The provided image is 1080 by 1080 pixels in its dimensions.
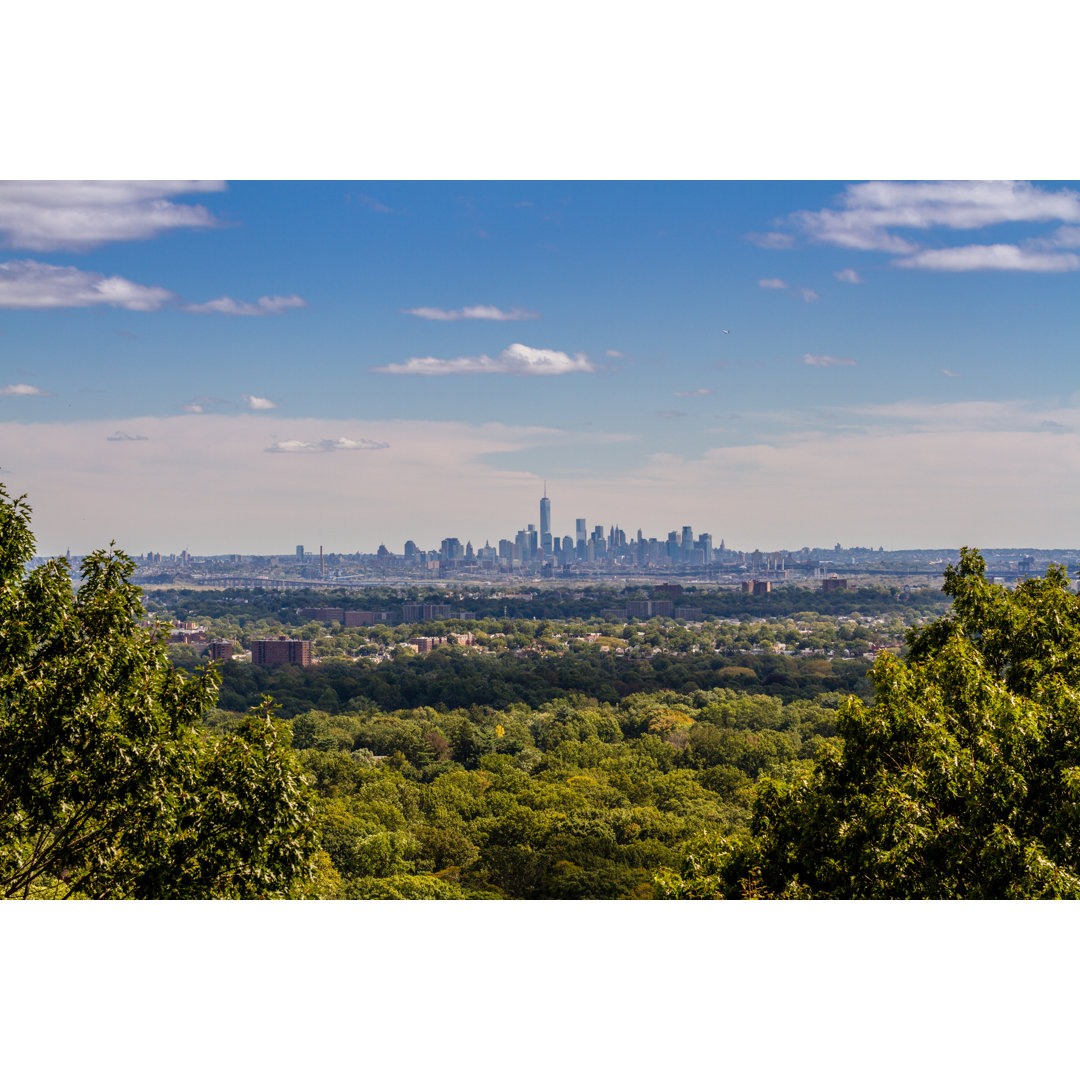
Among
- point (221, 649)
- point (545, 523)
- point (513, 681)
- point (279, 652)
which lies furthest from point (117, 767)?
point (279, 652)

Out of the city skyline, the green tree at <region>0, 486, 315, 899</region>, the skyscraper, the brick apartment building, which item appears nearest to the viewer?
the green tree at <region>0, 486, 315, 899</region>

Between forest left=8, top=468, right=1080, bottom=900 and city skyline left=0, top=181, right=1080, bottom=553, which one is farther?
city skyline left=0, top=181, right=1080, bottom=553

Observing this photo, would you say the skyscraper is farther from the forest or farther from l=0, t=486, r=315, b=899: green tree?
l=0, t=486, r=315, b=899: green tree

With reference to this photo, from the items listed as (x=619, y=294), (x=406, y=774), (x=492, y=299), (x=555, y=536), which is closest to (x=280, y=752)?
(x=619, y=294)

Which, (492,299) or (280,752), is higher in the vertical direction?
(492,299)

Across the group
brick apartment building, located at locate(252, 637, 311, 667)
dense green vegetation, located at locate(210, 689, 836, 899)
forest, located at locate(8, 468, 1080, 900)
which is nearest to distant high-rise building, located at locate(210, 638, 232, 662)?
brick apartment building, located at locate(252, 637, 311, 667)

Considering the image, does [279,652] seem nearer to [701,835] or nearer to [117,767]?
[701,835]

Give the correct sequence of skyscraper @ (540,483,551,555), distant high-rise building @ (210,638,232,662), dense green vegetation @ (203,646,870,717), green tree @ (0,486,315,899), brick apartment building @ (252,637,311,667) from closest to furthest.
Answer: green tree @ (0,486,315,899), dense green vegetation @ (203,646,870,717), distant high-rise building @ (210,638,232,662), skyscraper @ (540,483,551,555), brick apartment building @ (252,637,311,667)

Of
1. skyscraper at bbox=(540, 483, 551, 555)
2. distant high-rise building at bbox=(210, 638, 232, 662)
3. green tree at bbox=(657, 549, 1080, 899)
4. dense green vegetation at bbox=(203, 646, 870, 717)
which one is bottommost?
dense green vegetation at bbox=(203, 646, 870, 717)

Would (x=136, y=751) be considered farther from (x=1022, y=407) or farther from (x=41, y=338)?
(x=1022, y=407)
